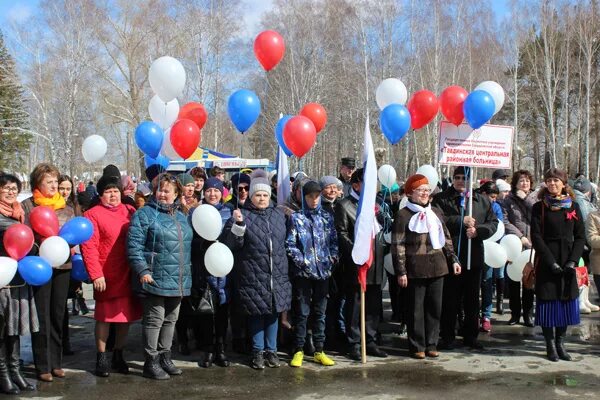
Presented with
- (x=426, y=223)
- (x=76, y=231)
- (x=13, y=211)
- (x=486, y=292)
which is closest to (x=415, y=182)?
(x=426, y=223)

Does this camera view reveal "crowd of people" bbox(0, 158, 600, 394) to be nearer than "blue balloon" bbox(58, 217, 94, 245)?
No

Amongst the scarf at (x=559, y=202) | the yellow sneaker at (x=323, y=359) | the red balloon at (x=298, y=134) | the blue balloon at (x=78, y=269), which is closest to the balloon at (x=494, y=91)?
the scarf at (x=559, y=202)

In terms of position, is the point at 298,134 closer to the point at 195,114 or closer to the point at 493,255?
the point at 195,114

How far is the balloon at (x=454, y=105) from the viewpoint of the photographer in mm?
6195

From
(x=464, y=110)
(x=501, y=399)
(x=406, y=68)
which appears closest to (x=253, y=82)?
(x=406, y=68)

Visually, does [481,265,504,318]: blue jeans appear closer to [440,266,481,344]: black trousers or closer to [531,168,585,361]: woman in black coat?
[440,266,481,344]: black trousers

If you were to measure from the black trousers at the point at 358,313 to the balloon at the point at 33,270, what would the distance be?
276cm

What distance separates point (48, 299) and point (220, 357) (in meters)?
1.62

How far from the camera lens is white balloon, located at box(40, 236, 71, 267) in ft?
15.7

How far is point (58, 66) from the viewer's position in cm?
2941

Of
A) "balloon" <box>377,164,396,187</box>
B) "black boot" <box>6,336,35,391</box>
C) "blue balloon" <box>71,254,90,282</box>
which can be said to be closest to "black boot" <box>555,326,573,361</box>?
"balloon" <box>377,164,396,187</box>

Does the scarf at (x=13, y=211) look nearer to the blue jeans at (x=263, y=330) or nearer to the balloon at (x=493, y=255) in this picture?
the blue jeans at (x=263, y=330)

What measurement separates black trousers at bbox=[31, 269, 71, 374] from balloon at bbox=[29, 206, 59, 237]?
1.50 feet

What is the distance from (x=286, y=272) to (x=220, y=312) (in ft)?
2.70
